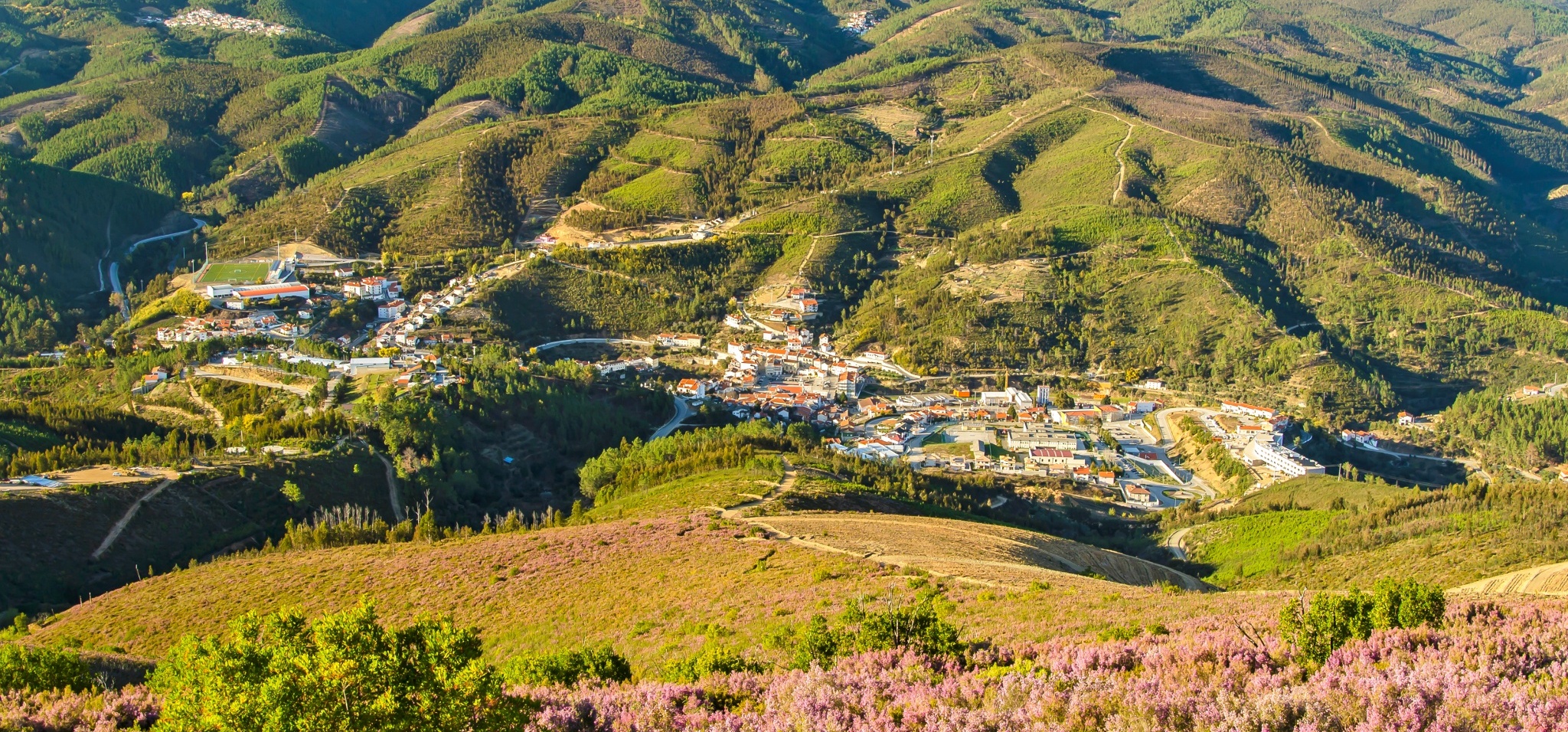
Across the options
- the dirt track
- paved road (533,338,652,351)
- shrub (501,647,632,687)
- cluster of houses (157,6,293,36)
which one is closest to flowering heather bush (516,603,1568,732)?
shrub (501,647,632,687)

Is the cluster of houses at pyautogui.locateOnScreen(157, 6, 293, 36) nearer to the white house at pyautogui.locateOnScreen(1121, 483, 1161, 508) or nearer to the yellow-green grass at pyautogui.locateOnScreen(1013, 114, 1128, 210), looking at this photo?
the yellow-green grass at pyautogui.locateOnScreen(1013, 114, 1128, 210)

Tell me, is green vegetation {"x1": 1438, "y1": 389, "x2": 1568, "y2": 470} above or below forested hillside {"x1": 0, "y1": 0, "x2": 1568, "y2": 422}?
below

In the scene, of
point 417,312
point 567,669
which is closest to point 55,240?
point 417,312

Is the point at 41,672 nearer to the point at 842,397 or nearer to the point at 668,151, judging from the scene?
the point at 842,397

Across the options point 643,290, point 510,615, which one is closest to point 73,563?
point 510,615

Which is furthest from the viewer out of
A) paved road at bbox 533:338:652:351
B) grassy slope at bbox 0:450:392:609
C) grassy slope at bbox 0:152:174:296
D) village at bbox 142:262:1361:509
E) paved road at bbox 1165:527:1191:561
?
grassy slope at bbox 0:152:174:296

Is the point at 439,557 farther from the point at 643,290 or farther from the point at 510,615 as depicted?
the point at 643,290

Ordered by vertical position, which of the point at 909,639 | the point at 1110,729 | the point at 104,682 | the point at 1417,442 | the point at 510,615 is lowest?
the point at 1417,442
